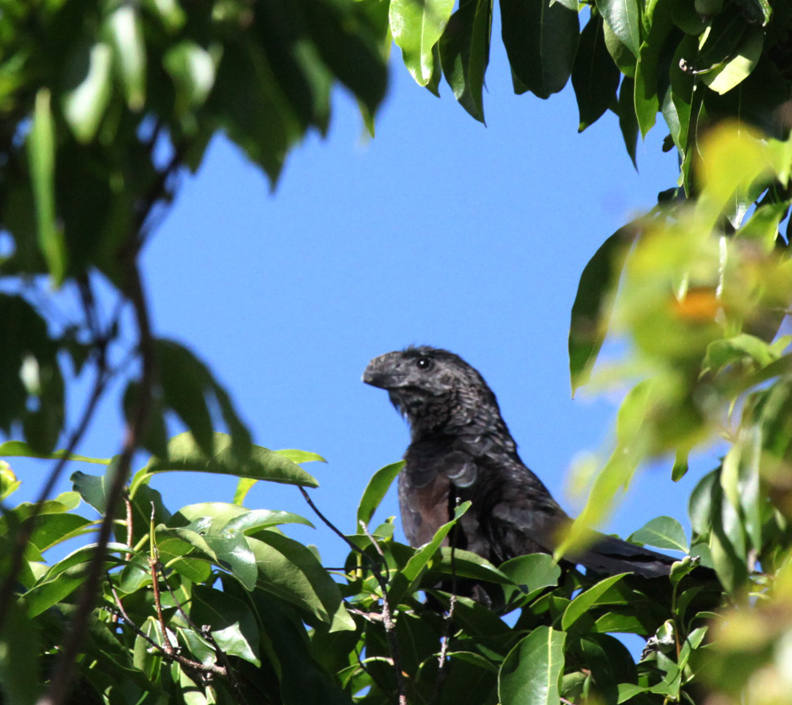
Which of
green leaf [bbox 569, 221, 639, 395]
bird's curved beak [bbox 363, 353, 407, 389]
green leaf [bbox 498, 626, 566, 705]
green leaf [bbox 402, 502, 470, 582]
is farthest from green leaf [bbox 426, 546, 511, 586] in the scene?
bird's curved beak [bbox 363, 353, 407, 389]

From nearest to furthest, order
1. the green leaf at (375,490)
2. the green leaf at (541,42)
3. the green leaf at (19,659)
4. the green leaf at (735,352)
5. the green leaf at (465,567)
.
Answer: the green leaf at (735,352) < the green leaf at (19,659) < the green leaf at (541,42) < the green leaf at (465,567) < the green leaf at (375,490)

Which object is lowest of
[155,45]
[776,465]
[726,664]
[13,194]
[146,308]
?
[726,664]

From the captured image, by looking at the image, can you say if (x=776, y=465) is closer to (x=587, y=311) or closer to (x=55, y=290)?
(x=55, y=290)

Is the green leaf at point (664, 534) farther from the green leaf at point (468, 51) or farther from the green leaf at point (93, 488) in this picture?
the green leaf at point (93, 488)

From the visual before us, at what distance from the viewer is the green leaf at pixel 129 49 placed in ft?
2.80

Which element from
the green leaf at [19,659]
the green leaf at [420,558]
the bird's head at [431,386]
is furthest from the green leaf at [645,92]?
the bird's head at [431,386]

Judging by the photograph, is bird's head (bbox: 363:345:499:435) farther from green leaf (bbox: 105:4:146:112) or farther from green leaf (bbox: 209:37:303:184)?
green leaf (bbox: 105:4:146:112)

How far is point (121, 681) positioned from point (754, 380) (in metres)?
1.64

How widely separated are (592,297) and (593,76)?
0.77 m

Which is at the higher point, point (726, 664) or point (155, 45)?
point (155, 45)

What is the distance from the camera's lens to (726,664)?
77 centimetres

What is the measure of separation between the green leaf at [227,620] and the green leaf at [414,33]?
3.99 ft

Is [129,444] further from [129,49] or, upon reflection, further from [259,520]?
[259,520]

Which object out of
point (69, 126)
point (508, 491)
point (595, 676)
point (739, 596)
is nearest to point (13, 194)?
point (69, 126)
